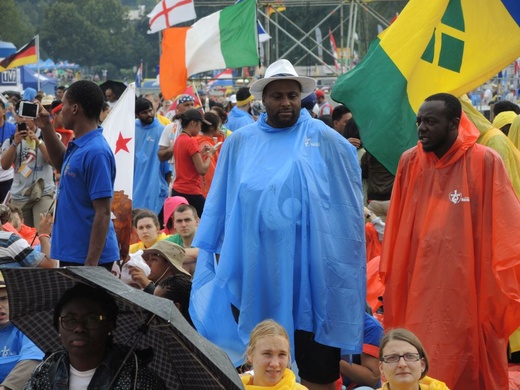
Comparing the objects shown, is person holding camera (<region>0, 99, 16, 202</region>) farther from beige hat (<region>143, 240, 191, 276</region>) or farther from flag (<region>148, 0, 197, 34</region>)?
flag (<region>148, 0, 197, 34</region>)

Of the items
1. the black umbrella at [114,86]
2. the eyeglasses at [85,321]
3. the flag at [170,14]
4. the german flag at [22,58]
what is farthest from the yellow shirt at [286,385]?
the german flag at [22,58]

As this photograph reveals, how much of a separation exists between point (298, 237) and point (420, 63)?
1.84m

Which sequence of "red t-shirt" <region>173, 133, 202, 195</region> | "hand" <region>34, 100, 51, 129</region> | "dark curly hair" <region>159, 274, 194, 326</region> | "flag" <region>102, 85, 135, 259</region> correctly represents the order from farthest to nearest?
"red t-shirt" <region>173, 133, 202, 195</region> < "flag" <region>102, 85, 135, 259</region> < "dark curly hair" <region>159, 274, 194, 326</region> < "hand" <region>34, 100, 51, 129</region>

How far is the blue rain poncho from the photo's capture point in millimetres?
6445

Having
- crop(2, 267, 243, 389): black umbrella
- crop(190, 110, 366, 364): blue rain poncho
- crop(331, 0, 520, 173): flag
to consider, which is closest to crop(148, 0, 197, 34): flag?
crop(331, 0, 520, 173): flag

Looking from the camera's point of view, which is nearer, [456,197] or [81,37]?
[456,197]

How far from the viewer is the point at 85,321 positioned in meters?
4.24

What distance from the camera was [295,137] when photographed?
6.59 meters

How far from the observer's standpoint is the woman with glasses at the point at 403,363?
5.66 meters

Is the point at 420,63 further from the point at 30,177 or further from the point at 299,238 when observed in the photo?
the point at 30,177

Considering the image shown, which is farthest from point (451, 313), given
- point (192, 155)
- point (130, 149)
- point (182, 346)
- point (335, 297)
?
point (192, 155)

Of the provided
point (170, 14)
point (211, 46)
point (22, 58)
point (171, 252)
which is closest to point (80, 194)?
point (171, 252)

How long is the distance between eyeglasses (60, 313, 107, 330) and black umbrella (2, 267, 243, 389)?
10 cm

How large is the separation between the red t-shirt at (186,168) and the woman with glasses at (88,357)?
843 cm
